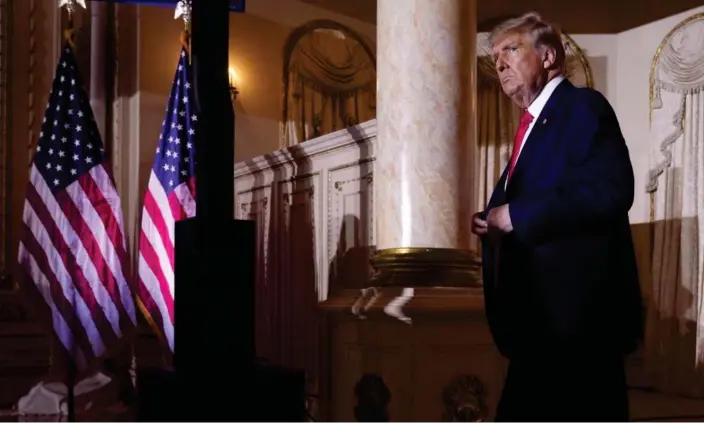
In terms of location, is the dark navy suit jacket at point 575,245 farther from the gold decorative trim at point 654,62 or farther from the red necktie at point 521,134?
the gold decorative trim at point 654,62

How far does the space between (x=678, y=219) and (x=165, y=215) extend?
17.0ft

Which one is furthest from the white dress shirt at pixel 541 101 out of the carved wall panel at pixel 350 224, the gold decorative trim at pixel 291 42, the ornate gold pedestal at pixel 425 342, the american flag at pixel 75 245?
the gold decorative trim at pixel 291 42

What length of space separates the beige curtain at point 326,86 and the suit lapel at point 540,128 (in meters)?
5.76

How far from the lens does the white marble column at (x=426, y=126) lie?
3941 mm

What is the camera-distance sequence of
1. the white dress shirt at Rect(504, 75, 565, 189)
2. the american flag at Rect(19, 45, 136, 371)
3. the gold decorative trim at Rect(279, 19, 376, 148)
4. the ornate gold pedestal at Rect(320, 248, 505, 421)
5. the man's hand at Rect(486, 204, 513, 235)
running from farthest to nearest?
the gold decorative trim at Rect(279, 19, 376, 148) → the american flag at Rect(19, 45, 136, 371) → the ornate gold pedestal at Rect(320, 248, 505, 421) → the white dress shirt at Rect(504, 75, 565, 189) → the man's hand at Rect(486, 204, 513, 235)

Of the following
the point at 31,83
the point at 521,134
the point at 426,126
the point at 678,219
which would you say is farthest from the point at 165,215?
the point at 678,219

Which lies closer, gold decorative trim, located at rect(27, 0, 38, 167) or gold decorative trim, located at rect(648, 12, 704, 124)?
gold decorative trim, located at rect(27, 0, 38, 167)

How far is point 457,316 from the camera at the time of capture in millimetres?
3775

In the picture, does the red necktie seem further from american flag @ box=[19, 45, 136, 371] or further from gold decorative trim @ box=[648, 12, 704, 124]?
gold decorative trim @ box=[648, 12, 704, 124]

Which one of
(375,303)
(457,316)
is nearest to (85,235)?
(375,303)

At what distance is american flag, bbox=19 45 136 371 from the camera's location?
16.5ft

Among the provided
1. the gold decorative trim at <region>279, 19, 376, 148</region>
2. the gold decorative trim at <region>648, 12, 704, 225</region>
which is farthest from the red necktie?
the gold decorative trim at <region>648, 12, 704, 225</region>

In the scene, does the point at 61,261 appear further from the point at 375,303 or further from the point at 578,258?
the point at 578,258

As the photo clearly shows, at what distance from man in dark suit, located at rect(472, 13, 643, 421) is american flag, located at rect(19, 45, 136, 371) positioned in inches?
133
